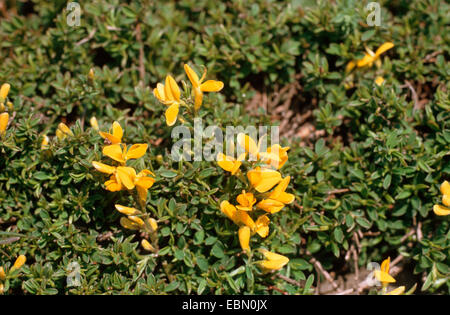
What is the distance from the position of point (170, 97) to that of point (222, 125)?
50cm

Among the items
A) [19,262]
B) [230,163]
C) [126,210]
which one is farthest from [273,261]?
[19,262]

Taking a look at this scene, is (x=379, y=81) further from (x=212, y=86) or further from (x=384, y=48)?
(x=212, y=86)

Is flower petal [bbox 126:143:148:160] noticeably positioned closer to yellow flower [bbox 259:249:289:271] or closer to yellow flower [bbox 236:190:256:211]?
yellow flower [bbox 236:190:256:211]

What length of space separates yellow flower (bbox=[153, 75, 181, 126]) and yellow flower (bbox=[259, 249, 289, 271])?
815mm

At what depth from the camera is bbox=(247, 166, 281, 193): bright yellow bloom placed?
2.21m

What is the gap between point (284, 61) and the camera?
3104mm

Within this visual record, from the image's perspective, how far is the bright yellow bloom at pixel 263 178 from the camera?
2213mm

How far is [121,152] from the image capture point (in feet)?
7.35

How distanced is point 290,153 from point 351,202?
0.45 metres
